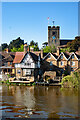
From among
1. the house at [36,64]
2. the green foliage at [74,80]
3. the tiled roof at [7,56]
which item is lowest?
the green foliage at [74,80]

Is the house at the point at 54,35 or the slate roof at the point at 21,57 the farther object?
the house at the point at 54,35

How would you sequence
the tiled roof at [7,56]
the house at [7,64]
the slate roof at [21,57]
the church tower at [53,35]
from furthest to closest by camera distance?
the church tower at [53,35], the tiled roof at [7,56], the house at [7,64], the slate roof at [21,57]

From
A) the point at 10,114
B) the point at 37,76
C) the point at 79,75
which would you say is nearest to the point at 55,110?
the point at 10,114

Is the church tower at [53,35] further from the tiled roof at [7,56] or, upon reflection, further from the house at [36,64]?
the house at [36,64]

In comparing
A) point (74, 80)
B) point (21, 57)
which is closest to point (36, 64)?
point (21, 57)

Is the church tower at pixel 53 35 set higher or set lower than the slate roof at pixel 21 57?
higher

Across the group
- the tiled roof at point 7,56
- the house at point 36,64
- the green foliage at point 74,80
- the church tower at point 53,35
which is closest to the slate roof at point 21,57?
the house at point 36,64

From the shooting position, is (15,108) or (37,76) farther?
(37,76)

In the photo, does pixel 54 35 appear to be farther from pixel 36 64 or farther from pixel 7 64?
pixel 36 64

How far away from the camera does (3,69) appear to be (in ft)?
157

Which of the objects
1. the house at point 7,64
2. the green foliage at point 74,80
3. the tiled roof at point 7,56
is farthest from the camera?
the tiled roof at point 7,56

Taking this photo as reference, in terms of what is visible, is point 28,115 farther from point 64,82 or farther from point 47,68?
point 47,68

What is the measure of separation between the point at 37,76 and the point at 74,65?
9924mm

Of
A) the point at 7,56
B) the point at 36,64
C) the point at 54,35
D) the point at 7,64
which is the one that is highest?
the point at 54,35
